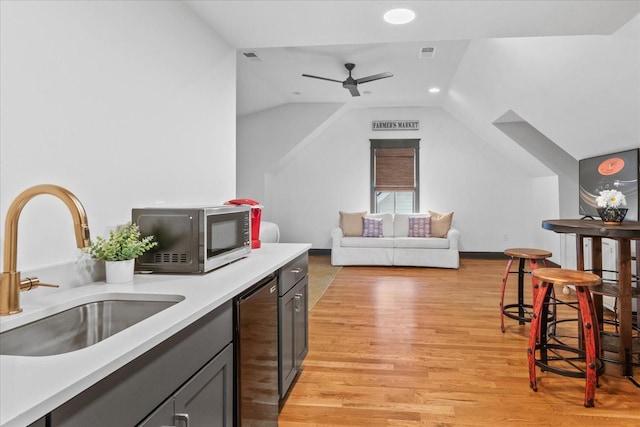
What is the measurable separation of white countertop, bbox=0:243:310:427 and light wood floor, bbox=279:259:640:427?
1.02m

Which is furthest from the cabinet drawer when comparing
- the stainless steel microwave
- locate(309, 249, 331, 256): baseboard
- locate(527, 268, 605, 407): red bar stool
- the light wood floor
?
locate(309, 249, 331, 256): baseboard

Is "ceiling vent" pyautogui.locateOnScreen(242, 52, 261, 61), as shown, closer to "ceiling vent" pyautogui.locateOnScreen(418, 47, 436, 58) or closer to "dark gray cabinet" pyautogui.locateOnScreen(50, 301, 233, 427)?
"ceiling vent" pyautogui.locateOnScreen(418, 47, 436, 58)

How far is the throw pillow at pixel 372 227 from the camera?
7.12 metres

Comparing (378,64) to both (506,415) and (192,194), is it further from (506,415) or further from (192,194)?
(506,415)

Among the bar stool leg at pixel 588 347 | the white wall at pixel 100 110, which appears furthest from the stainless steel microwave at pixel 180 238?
the bar stool leg at pixel 588 347

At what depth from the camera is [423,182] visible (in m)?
7.66

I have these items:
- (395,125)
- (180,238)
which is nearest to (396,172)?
(395,125)

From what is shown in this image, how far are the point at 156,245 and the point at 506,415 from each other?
6.54 feet

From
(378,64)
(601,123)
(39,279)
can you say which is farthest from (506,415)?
(378,64)

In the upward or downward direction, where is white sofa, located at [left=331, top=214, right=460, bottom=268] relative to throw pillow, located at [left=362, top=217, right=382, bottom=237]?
downward

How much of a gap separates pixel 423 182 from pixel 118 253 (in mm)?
6682

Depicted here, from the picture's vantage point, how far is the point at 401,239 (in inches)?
268

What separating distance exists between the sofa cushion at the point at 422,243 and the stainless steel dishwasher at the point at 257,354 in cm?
499

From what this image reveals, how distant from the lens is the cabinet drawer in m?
2.14
